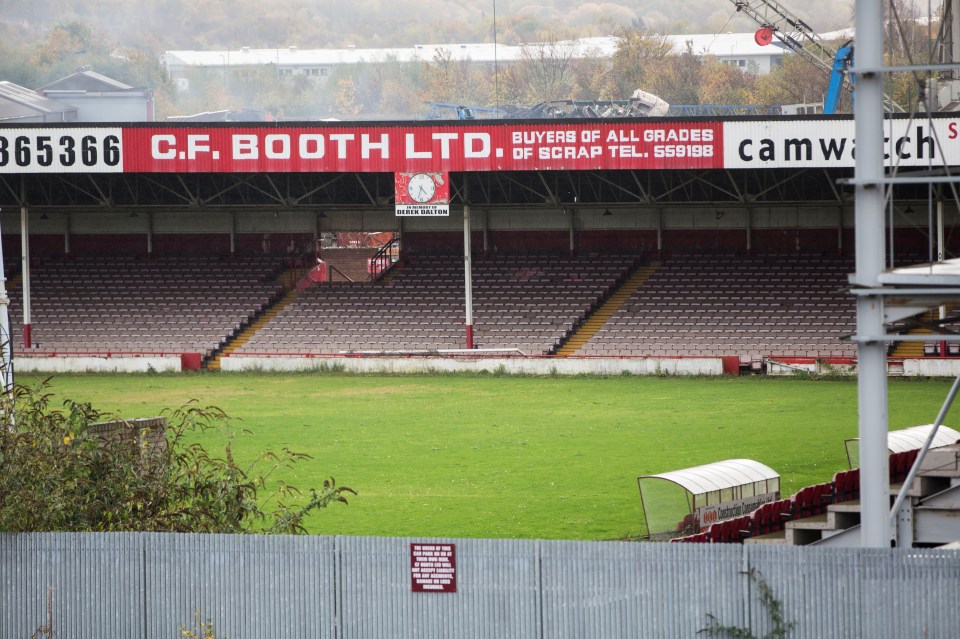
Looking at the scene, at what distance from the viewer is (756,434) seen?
2648 cm

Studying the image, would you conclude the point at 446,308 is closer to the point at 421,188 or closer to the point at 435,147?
the point at 421,188

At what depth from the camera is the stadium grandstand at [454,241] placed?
129 feet

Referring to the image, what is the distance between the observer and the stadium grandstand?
1544 inches

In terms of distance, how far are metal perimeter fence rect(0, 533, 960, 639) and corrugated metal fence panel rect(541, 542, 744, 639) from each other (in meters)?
0.01

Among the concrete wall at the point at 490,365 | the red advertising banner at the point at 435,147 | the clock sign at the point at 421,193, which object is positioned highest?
the red advertising banner at the point at 435,147

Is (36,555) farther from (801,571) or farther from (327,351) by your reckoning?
(327,351)

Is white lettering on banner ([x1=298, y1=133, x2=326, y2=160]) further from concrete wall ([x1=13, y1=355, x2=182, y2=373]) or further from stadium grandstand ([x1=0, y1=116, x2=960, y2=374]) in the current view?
concrete wall ([x1=13, y1=355, x2=182, y2=373])

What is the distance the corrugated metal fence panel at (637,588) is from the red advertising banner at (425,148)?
28469mm

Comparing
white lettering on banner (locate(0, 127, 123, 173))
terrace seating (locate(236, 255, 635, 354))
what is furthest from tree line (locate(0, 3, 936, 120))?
white lettering on banner (locate(0, 127, 123, 173))

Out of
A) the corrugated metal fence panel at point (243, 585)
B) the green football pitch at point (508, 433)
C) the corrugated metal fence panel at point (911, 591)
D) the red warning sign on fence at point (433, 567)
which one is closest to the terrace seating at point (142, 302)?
the green football pitch at point (508, 433)

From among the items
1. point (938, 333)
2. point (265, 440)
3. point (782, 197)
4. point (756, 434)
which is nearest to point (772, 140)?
point (782, 197)

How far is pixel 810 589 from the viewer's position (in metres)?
11.0

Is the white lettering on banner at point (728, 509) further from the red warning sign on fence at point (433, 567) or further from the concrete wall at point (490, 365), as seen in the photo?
the concrete wall at point (490, 365)

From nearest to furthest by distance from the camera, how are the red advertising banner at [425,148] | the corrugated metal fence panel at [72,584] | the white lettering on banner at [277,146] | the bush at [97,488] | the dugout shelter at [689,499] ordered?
the corrugated metal fence panel at [72,584] < the bush at [97,488] < the dugout shelter at [689,499] < the red advertising banner at [425,148] < the white lettering on banner at [277,146]
